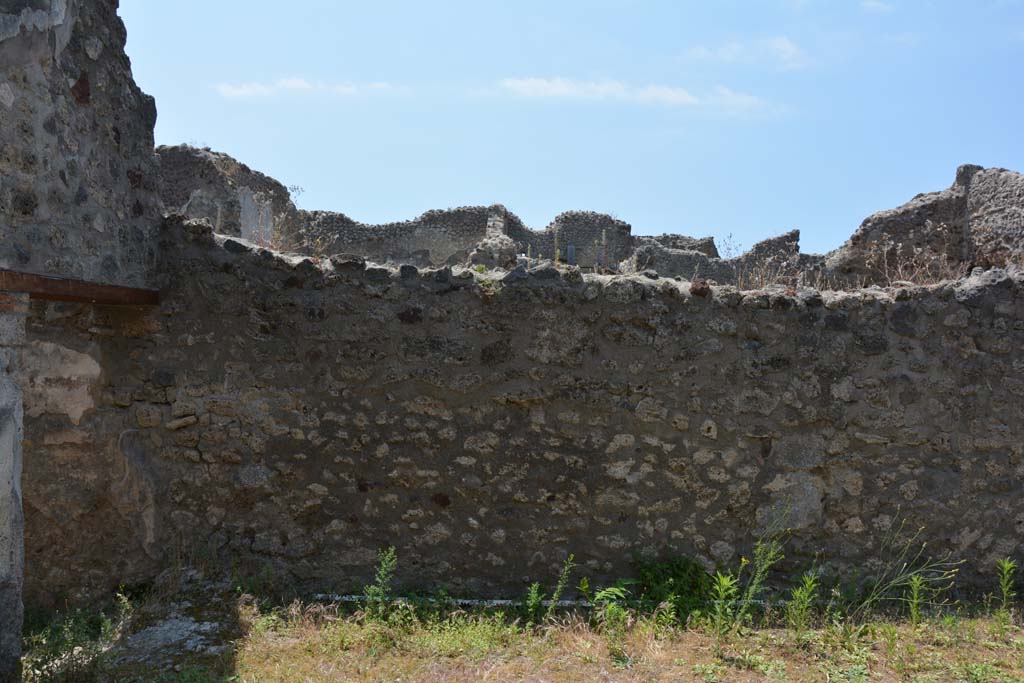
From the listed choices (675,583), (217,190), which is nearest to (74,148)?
(675,583)

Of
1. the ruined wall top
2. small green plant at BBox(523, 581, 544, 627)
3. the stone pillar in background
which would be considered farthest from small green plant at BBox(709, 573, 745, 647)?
the stone pillar in background

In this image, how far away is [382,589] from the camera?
444 centimetres

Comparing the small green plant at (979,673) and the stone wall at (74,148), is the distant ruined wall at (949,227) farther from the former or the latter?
the stone wall at (74,148)

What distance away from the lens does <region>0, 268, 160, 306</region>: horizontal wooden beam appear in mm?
3648

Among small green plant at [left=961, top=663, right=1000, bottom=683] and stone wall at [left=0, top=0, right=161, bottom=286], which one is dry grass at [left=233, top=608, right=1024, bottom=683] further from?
stone wall at [left=0, top=0, right=161, bottom=286]

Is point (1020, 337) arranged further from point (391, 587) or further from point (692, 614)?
point (391, 587)

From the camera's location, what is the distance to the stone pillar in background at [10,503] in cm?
351

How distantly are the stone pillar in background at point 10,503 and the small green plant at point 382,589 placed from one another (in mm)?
1686

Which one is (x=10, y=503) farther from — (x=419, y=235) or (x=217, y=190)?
(x=419, y=235)

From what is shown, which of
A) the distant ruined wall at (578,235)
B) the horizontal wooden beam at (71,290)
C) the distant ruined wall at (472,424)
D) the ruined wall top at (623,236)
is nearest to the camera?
the horizontal wooden beam at (71,290)

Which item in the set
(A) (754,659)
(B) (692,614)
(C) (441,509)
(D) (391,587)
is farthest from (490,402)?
(A) (754,659)

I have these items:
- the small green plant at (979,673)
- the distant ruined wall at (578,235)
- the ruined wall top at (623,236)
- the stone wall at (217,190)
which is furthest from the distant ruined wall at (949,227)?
the stone wall at (217,190)

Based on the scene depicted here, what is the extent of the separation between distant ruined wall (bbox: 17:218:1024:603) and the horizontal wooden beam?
0.64ft

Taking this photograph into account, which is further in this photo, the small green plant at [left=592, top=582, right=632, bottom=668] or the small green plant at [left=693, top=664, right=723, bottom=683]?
the small green plant at [left=592, top=582, right=632, bottom=668]
